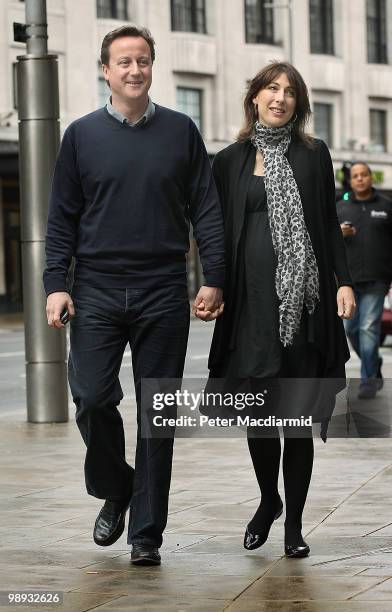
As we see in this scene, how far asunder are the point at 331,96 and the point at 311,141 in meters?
44.5

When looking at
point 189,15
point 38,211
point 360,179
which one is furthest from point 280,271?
point 189,15

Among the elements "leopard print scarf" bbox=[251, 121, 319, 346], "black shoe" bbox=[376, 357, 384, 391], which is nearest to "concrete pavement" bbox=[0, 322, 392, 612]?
"leopard print scarf" bbox=[251, 121, 319, 346]

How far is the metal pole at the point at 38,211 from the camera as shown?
453 inches

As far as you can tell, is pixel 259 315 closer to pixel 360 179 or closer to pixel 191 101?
pixel 360 179

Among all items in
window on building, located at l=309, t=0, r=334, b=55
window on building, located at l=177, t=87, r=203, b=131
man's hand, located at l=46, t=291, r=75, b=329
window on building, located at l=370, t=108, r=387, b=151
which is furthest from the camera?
window on building, located at l=370, t=108, r=387, b=151

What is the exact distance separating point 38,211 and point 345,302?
5.70 m

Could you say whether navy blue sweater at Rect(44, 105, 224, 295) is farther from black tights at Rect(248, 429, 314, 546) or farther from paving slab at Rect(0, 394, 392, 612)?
paving slab at Rect(0, 394, 392, 612)

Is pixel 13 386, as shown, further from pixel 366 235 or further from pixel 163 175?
pixel 163 175

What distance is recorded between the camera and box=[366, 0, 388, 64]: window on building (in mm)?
51719

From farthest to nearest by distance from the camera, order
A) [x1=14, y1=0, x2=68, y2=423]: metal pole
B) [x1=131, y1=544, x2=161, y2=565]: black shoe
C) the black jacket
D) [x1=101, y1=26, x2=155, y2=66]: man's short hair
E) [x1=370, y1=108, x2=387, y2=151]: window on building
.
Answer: [x1=370, y1=108, x2=387, y2=151]: window on building, the black jacket, [x1=14, y1=0, x2=68, y2=423]: metal pole, [x1=101, y1=26, x2=155, y2=66]: man's short hair, [x1=131, y1=544, x2=161, y2=565]: black shoe

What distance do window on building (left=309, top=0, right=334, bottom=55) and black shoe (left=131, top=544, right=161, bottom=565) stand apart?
44.5 m

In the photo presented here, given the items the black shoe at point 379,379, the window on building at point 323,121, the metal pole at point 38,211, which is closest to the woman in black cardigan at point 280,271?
the metal pole at point 38,211

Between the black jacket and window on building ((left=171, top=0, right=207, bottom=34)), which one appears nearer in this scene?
the black jacket

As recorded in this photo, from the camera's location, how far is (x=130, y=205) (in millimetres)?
6008
